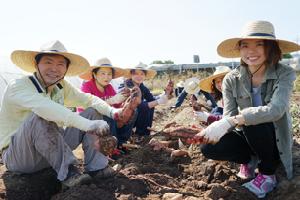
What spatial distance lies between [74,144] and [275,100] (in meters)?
1.55

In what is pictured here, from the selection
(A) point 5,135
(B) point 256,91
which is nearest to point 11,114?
(A) point 5,135

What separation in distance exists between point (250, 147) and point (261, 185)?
0.31 metres

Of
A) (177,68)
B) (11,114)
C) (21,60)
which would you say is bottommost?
(177,68)

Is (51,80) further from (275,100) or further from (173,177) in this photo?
(275,100)

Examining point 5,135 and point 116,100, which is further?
point 116,100

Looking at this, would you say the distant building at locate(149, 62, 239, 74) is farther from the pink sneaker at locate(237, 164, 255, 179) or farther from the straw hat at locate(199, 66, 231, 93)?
the pink sneaker at locate(237, 164, 255, 179)

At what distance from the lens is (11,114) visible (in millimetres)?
2834

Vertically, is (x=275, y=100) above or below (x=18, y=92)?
below

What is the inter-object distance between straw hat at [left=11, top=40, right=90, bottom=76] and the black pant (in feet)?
4.37

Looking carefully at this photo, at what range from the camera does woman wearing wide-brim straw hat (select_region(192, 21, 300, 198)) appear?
2.48m

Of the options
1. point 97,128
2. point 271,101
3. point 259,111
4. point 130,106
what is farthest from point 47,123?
point 271,101

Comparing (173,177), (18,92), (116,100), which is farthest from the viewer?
(116,100)

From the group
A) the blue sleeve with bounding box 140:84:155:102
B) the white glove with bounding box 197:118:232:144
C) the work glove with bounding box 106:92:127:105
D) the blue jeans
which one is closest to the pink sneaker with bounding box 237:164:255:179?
the white glove with bounding box 197:118:232:144

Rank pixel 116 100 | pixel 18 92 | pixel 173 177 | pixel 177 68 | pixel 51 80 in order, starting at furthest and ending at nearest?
pixel 177 68 < pixel 116 100 < pixel 173 177 < pixel 51 80 < pixel 18 92
